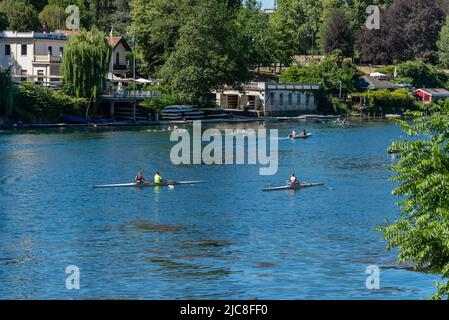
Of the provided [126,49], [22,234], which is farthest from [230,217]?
[126,49]

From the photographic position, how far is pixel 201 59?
118 meters

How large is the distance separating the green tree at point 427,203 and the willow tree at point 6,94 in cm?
7660

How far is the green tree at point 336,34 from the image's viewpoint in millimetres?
159500

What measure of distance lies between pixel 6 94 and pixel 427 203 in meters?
79.1

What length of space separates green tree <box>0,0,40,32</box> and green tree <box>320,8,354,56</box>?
164 feet

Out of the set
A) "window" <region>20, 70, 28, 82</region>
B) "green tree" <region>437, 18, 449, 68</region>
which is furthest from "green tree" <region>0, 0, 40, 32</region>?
"green tree" <region>437, 18, 449, 68</region>

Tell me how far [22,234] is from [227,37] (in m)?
80.9

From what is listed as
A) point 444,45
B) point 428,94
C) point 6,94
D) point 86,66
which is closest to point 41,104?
point 6,94

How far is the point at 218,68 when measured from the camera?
118 metres

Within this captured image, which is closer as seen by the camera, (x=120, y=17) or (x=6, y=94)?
(x=6, y=94)

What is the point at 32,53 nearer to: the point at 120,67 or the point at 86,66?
the point at 120,67

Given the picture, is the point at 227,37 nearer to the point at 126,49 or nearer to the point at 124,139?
the point at 126,49

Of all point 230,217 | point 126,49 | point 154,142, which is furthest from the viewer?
point 126,49

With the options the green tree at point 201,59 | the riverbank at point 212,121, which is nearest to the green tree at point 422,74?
the riverbank at point 212,121
